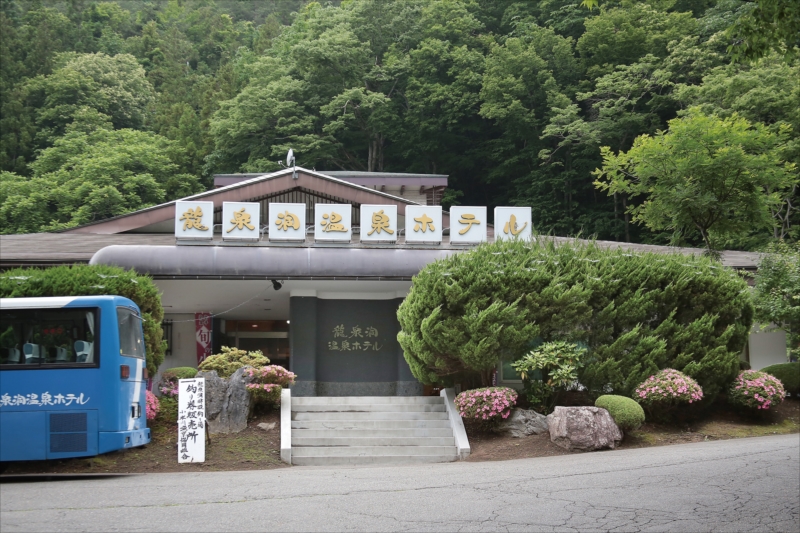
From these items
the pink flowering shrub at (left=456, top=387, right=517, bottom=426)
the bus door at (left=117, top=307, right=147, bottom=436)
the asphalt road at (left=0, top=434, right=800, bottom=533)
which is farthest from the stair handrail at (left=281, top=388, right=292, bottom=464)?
the pink flowering shrub at (left=456, top=387, right=517, bottom=426)

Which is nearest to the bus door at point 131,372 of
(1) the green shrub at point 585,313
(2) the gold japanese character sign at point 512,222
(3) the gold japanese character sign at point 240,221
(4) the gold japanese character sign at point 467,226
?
(3) the gold japanese character sign at point 240,221

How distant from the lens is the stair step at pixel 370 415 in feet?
53.3

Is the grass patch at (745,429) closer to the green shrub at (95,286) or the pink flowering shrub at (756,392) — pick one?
the pink flowering shrub at (756,392)

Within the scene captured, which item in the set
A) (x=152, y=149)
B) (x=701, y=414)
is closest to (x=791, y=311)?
(x=701, y=414)

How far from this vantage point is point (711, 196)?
747 inches

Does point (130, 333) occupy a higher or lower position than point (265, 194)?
lower

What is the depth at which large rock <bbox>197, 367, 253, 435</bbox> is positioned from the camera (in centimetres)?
1458

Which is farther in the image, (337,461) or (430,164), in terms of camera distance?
(430,164)

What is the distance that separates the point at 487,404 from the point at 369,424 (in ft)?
8.75

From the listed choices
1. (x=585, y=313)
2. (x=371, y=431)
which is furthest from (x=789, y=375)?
(x=371, y=431)

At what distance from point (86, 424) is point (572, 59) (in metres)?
34.6

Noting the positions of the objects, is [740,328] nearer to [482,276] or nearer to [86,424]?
[482,276]

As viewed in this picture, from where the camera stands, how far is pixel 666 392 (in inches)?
591

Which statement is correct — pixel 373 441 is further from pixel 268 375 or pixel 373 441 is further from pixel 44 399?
pixel 44 399
